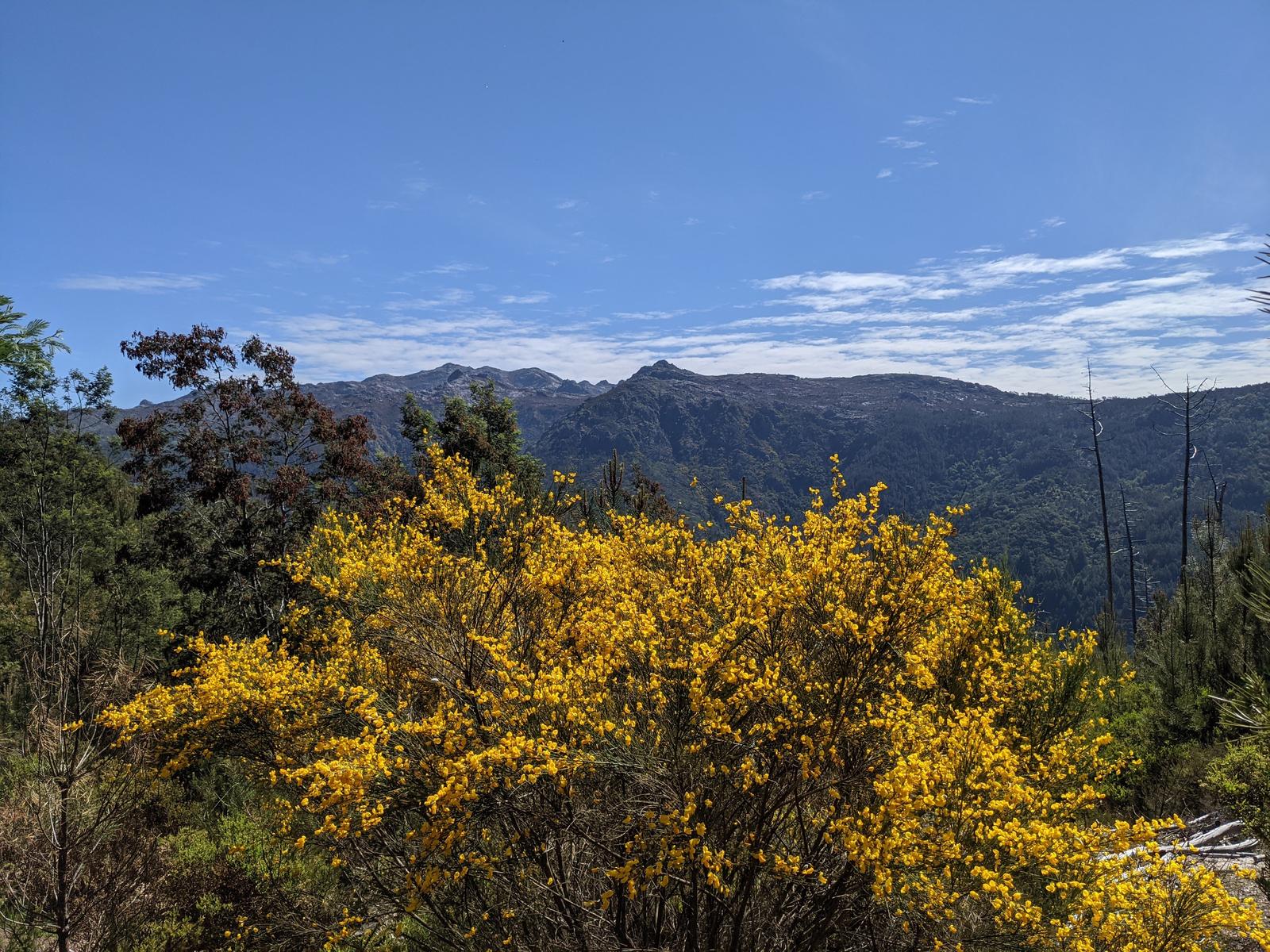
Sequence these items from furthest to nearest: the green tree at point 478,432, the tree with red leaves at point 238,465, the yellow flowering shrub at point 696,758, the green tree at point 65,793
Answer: the green tree at point 478,432
the tree with red leaves at point 238,465
the green tree at point 65,793
the yellow flowering shrub at point 696,758

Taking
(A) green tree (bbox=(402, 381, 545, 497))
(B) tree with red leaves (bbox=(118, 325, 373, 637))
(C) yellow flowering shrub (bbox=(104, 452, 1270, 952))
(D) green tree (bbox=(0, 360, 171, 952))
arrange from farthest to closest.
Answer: (A) green tree (bbox=(402, 381, 545, 497)) → (B) tree with red leaves (bbox=(118, 325, 373, 637)) → (D) green tree (bbox=(0, 360, 171, 952)) → (C) yellow flowering shrub (bbox=(104, 452, 1270, 952))

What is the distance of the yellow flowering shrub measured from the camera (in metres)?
5.08

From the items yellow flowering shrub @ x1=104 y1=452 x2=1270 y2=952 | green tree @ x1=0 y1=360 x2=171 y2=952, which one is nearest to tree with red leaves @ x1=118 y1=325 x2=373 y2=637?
green tree @ x1=0 y1=360 x2=171 y2=952

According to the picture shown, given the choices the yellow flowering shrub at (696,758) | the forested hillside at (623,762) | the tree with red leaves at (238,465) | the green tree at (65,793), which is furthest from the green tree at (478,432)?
the yellow flowering shrub at (696,758)

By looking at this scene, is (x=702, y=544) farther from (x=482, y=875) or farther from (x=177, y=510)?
(x=177, y=510)

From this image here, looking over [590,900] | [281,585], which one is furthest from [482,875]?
[281,585]

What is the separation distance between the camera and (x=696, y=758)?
5.55 metres

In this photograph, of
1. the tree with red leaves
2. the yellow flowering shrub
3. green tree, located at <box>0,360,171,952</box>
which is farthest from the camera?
the tree with red leaves

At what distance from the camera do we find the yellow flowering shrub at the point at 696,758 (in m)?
5.08

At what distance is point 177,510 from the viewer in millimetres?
14844

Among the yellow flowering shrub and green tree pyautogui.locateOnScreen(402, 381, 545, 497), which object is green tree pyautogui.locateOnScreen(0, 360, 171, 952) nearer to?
the yellow flowering shrub

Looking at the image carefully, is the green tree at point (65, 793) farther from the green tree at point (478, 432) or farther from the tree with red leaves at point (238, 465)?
the green tree at point (478, 432)

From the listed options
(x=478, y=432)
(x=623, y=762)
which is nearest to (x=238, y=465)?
(x=478, y=432)

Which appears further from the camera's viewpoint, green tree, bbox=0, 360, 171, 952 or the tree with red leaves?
the tree with red leaves
